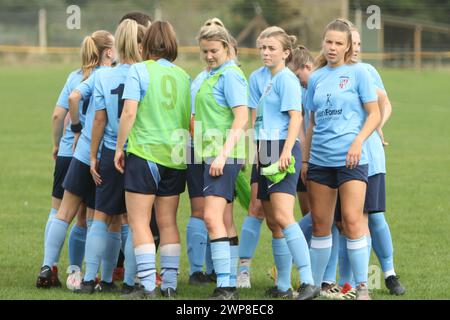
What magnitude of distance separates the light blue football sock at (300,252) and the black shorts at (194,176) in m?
0.80

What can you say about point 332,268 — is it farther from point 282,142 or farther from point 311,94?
point 311,94

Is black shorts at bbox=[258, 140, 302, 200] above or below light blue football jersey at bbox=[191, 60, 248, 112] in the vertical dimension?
below

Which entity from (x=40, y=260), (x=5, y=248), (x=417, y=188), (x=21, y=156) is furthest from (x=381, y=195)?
(x=21, y=156)

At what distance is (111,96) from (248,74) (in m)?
30.8

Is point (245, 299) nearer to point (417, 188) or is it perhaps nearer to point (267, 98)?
point (267, 98)

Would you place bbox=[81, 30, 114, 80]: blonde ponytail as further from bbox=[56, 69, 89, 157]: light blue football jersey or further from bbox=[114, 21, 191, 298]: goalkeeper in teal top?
bbox=[114, 21, 191, 298]: goalkeeper in teal top

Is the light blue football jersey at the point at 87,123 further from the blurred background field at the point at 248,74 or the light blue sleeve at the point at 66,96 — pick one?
the blurred background field at the point at 248,74

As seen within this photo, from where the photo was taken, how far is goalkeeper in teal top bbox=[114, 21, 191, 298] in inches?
268

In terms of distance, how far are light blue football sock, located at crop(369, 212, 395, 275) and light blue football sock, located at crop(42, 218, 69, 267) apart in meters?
2.28

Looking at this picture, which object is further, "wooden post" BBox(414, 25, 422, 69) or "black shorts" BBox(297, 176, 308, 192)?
"wooden post" BBox(414, 25, 422, 69)

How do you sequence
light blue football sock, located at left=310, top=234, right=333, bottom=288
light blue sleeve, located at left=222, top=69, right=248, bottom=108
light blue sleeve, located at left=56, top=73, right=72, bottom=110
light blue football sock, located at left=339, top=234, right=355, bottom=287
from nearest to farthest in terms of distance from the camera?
light blue sleeve, located at left=222, top=69, right=248, bottom=108, light blue football sock, located at left=310, top=234, right=333, bottom=288, light blue football sock, located at left=339, top=234, right=355, bottom=287, light blue sleeve, located at left=56, top=73, right=72, bottom=110

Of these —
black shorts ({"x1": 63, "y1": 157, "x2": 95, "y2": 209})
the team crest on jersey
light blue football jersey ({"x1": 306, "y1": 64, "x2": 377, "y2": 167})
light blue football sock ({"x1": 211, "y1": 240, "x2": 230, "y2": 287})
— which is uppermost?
the team crest on jersey

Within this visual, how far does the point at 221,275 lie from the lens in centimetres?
674

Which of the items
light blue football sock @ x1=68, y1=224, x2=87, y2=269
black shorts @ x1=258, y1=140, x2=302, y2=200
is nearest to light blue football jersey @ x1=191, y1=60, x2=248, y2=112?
black shorts @ x1=258, y1=140, x2=302, y2=200
